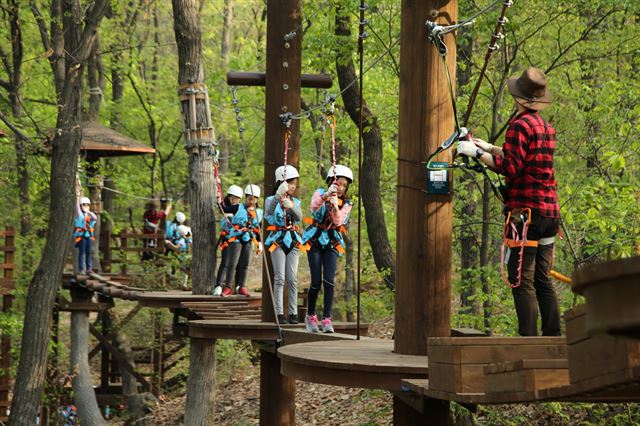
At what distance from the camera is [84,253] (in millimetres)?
22641

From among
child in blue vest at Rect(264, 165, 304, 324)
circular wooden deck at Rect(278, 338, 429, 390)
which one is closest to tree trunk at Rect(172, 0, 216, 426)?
child in blue vest at Rect(264, 165, 304, 324)

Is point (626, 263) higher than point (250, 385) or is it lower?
higher

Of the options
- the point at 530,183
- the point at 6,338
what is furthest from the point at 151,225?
the point at 530,183

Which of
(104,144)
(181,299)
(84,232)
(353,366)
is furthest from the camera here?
(104,144)

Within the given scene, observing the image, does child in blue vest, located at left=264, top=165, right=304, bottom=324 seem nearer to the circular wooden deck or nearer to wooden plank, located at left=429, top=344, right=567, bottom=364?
the circular wooden deck

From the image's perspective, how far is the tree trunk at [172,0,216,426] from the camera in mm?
14945

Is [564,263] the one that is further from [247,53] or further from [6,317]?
[247,53]

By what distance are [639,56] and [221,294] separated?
698cm

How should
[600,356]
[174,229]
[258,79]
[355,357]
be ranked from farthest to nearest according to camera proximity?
[174,229], [258,79], [355,357], [600,356]

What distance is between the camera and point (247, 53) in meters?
32.9

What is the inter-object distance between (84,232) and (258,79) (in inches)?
417

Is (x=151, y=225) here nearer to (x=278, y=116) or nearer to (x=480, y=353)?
(x=278, y=116)

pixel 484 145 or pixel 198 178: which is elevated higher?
pixel 198 178

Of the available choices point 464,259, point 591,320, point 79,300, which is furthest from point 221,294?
point 591,320
